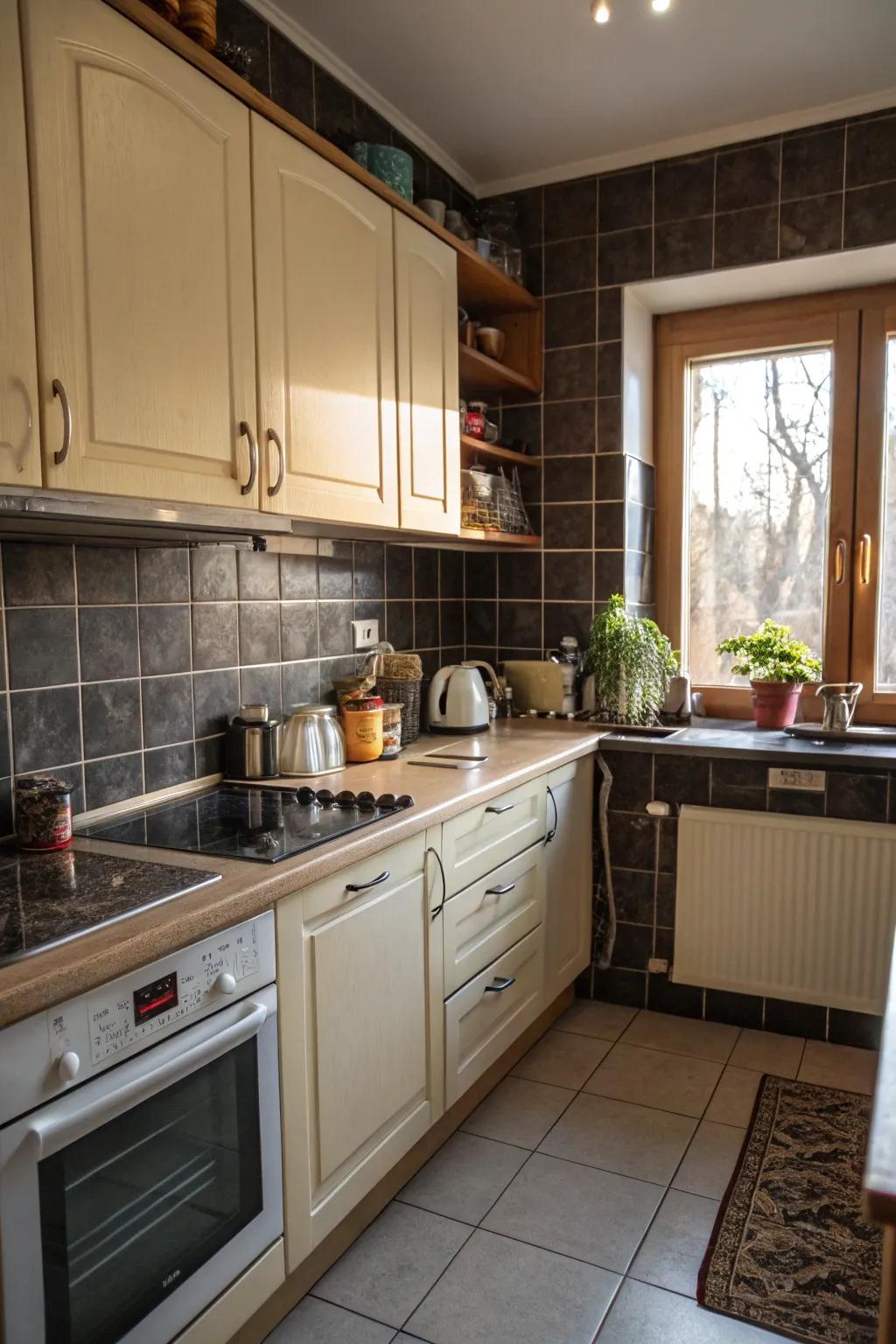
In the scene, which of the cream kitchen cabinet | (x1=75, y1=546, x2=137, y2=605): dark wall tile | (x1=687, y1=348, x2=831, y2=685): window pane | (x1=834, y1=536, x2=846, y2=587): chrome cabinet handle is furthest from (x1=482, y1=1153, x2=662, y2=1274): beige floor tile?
(x1=834, y1=536, x2=846, y2=587): chrome cabinet handle

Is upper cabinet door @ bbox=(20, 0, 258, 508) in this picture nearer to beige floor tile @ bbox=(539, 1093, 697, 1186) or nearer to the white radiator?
beige floor tile @ bbox=(539, 1093, 697, 1186)

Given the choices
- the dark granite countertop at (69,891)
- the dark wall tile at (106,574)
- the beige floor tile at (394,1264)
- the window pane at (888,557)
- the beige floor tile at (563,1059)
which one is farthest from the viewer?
the window pane at (888,557)

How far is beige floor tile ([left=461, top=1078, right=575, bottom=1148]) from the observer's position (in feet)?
7.11

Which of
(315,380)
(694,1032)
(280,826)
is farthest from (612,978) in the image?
(315,380)

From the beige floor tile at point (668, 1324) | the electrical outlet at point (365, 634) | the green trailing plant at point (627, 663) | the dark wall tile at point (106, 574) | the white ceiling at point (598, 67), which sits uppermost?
the white ceiling at point (598, 67)

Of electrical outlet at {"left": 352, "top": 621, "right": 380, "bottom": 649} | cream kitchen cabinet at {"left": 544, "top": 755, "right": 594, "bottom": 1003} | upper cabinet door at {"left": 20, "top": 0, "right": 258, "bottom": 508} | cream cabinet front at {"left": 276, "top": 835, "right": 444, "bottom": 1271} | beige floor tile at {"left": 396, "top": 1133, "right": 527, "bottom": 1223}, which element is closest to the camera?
upper cabinet door at {"left": 20, "top": 0, "right": 258, "bottom": 508}

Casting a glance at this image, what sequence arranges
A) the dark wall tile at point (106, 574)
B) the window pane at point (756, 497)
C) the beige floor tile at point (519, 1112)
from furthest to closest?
the window pane at point (756, 497) < the beige floor tile at point (519, 1112) < the dark wall tile at point (106, 574)

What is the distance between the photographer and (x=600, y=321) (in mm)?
3031

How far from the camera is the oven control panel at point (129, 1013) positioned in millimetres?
1053

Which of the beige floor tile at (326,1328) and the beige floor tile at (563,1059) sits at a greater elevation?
the beige floor tile at (563,1059)

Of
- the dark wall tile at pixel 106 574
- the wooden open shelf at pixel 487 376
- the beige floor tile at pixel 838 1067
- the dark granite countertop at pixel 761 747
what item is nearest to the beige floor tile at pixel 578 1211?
the beige floor tile at pixel 838 1067

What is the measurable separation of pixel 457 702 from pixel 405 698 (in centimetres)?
22

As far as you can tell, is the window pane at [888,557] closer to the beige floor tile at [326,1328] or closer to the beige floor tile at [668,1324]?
the beige floor tile at [668,1324]

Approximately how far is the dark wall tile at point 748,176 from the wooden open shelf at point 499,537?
3.73ft
